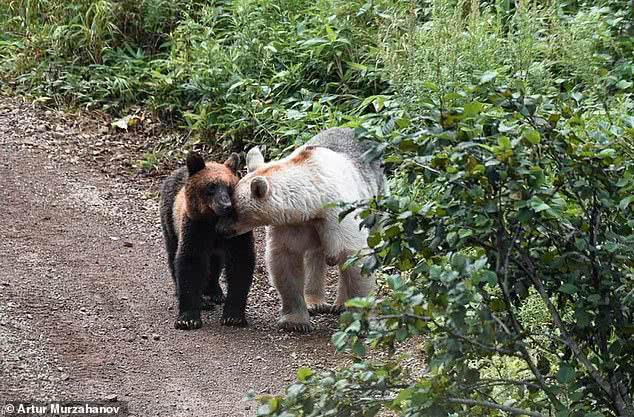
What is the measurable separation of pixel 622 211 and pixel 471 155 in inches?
31.2

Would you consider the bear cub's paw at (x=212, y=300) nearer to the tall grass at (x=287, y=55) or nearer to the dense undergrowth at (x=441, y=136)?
the dense undergrowth at (x=441, y=136)

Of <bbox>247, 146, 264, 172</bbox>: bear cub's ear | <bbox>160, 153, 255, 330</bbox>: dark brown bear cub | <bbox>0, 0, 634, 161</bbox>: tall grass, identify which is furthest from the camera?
<bbox>0, 0, 634, 161</bbox>: tall grass

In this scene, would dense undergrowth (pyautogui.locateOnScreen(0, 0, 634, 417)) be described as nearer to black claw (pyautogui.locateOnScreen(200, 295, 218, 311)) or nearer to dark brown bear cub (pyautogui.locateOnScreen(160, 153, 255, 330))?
dark brown bear cub (pyautogui.locateOnScreen(160, 153, 255, 330))

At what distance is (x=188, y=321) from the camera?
7.67m

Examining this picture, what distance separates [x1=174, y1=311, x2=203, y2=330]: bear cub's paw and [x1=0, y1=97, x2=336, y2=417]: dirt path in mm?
81

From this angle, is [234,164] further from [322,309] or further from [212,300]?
[322,309]

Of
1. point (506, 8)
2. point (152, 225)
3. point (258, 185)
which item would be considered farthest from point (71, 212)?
point (506, 8)

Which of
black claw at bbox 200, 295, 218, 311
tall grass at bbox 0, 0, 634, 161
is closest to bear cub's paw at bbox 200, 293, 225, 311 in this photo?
black claw at bbox 200, 295, 218, 311

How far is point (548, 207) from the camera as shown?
4.00 m

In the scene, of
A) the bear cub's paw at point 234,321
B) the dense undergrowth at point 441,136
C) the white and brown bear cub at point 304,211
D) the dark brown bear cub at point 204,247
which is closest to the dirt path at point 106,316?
the bear cub's paw at point 234,321

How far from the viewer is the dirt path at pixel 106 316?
6.71 metres

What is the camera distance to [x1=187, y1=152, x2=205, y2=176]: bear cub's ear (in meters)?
7.66

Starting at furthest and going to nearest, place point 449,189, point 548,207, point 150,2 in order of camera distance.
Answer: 1. point 150,2
2. point 449,189
3. point 548,207

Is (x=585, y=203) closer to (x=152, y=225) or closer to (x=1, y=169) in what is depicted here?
(x=152, y=225)
